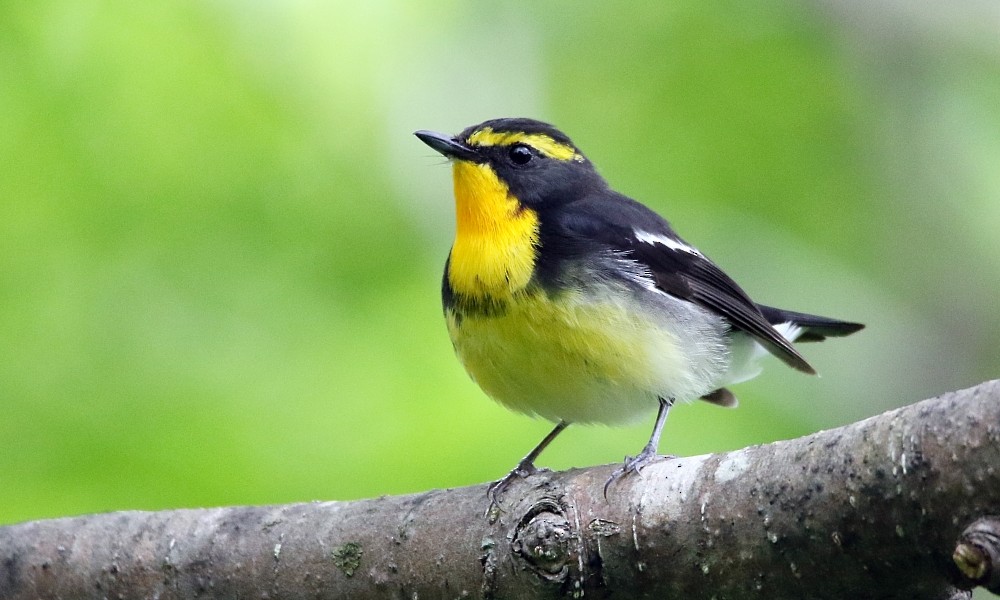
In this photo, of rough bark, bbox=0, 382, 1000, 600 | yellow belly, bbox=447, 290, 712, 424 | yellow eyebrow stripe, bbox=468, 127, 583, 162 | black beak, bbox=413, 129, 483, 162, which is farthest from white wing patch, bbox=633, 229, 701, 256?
rough bark, bbox=0, 382, 1000, 600

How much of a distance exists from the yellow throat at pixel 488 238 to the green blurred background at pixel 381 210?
2.21 feet

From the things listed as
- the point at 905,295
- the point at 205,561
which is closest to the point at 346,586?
the point at 205,561

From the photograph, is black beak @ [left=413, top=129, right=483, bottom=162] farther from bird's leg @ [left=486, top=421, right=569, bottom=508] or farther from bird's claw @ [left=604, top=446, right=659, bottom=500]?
bird's claw @ [left=604, top=446, right=659, bottom=500]

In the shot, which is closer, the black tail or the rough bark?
the rough bark

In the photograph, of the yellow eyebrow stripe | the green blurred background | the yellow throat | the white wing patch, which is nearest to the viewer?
the yellow throat

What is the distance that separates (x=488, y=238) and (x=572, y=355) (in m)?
0.77

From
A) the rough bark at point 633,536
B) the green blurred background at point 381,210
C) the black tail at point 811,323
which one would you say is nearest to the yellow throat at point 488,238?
the green blurred background at point 381,210

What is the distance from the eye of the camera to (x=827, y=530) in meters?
2.62

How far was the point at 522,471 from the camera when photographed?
14.0 ft

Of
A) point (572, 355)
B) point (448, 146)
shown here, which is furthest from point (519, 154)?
point (572, 355)

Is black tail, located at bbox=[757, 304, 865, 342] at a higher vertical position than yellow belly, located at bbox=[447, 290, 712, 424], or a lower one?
higher

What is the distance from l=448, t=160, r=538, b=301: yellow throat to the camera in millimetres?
4508

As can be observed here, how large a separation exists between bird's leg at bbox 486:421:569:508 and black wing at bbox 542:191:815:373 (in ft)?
2.92

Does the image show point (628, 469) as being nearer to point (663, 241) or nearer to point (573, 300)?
point (573, 300)
